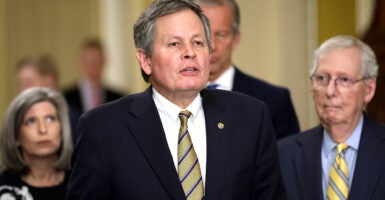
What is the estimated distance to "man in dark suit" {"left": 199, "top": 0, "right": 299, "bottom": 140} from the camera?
477cm

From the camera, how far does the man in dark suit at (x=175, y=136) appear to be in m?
3.39

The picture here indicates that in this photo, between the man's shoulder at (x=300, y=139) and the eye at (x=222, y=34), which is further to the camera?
the eye at (x=222, y=34)

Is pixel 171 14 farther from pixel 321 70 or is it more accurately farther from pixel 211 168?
pixel 321 70

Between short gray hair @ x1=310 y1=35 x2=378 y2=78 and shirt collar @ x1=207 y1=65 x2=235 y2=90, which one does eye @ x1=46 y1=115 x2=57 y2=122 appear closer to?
shirt collar @ x1=207 y1=65 x2=235 y2=90

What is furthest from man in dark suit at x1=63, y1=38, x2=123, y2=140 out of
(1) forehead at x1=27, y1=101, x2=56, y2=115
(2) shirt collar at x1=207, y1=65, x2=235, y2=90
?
(2) shirt collar at x1=207, y1=65, x2=235, y2=90

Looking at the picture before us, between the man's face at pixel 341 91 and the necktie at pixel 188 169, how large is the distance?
1082 millimetres

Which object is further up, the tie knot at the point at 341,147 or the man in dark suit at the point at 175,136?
the man in dark suit at the point at 175,136

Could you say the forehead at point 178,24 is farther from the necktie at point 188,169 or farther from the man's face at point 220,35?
the man's face at point 220,35

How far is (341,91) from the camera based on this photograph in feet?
14.1

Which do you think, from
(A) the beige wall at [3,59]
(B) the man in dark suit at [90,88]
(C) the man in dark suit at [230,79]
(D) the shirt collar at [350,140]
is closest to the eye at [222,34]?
(C) the man in dark suit at [230,79]

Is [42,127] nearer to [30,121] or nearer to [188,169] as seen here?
[30,121]

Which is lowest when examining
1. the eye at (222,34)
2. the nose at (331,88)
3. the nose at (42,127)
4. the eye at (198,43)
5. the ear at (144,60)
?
the nose at (42,127)

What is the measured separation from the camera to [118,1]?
11945 millimetres

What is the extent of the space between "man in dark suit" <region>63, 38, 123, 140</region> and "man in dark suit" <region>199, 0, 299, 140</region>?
4.04m
